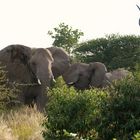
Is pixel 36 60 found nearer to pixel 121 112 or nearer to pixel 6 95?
pixel 6 95

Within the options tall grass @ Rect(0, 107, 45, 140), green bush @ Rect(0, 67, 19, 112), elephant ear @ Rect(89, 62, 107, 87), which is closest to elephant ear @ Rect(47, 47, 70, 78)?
elephant ear @ Rect(89, 62, 107, 87)

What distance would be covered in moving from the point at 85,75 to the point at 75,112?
12.3 m

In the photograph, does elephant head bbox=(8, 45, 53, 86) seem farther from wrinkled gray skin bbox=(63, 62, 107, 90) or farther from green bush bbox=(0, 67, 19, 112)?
wrinkled gray skin bbox=(63, 62, 107, 90)

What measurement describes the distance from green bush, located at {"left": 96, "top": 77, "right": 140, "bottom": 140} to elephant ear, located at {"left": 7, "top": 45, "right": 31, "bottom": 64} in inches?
434

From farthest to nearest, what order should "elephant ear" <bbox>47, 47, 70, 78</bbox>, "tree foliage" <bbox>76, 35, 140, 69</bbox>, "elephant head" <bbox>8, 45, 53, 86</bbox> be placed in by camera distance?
"tree foliage" <bbox>76, 35, 140, 69</bbox>
"elephant ear" <bbox>47, 47, 70, 78</bbox>
"elephant head" <bbox>8, 45, 53, 86</bbox>

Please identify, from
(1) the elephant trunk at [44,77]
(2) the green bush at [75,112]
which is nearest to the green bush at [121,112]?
(2) the green bush at [75,112]

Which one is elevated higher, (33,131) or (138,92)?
(138,92)

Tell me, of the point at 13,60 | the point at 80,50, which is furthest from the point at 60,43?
the point at 13,60

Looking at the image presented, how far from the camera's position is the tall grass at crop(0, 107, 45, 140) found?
13.8 meters

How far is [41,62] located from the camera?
20.4 metres

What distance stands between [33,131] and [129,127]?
4.23 m

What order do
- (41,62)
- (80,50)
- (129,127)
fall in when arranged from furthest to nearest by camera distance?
(80,50) → (41,62) → (129,127)

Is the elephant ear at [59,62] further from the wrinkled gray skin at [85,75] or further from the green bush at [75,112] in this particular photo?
the green bush at [75,112]

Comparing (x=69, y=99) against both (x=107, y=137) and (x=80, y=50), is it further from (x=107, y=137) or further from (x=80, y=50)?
(x=80, y=50)
